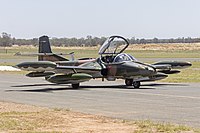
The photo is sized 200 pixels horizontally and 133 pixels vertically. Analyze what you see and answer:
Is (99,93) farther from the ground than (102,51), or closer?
closer

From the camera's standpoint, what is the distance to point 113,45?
2931 centimetres

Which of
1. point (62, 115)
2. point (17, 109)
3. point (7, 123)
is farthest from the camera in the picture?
point (17, 109)

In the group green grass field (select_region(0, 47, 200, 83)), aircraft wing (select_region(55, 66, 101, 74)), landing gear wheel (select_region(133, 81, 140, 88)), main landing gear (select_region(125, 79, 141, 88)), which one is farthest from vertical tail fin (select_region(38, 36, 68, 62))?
green grass field (select_region(0, 47, 200, 83))

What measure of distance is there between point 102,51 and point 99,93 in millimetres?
4907

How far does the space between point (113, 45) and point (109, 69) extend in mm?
1935

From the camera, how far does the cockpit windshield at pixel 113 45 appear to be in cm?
2903

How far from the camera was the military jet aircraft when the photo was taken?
26617 millimetres

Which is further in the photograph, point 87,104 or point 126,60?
point 126,60

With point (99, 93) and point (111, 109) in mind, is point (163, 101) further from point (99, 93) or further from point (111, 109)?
point (99, 93)

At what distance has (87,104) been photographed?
19.4m

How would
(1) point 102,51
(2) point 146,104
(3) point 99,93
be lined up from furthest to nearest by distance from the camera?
1. (1) point 102,51
2. (3) point 99,93
3. (2) point 146,104

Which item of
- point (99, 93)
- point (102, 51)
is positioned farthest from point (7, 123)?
point (102, 51)

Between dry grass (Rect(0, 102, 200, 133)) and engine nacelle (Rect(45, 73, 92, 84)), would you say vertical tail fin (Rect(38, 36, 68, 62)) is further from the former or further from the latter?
dry grass (Rect(0, 102, 200, 133))

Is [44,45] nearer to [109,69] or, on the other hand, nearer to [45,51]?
[45,51]
